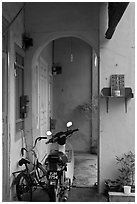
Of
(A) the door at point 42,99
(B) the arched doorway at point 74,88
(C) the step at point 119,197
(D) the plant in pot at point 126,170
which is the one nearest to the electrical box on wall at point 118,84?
(D) the plant in pot at point 126,170

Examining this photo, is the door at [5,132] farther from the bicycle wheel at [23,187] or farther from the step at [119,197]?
the step at [119,197]

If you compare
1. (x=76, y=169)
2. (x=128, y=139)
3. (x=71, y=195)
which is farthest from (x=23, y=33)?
(x=76, y=169)

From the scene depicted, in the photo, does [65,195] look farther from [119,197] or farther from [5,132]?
[5,132]

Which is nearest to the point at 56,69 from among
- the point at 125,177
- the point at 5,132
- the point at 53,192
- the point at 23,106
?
the point at 23,106

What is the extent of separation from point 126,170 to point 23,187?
159 centimetres

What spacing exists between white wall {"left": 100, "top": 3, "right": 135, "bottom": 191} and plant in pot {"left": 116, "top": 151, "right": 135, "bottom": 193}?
79 mm

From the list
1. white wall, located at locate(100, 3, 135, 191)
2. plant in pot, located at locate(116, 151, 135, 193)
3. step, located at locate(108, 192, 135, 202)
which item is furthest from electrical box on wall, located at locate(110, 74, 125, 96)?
step, located at locate(108, 192, 135, 202)

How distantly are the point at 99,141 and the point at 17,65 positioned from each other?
184 centimetres

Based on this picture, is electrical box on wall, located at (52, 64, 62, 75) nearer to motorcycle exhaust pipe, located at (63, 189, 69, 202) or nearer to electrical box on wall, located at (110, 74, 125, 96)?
electrical box on wall, located at (110, 74, 125, 96)

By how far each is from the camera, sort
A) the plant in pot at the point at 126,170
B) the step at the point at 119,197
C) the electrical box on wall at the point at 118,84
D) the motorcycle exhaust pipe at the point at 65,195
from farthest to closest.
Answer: the electrical box on wall at the point at 118,84
the plant in pot at the point at 126,170
the motorcycle exhaust pipe at the point at 65,195
the step at the point at 119,197

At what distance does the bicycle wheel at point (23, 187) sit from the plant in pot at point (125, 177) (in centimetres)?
121

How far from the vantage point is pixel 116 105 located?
3.65 metres

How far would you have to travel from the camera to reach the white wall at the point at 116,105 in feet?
11.9

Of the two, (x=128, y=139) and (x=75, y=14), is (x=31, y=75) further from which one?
(x=128, y=139)
